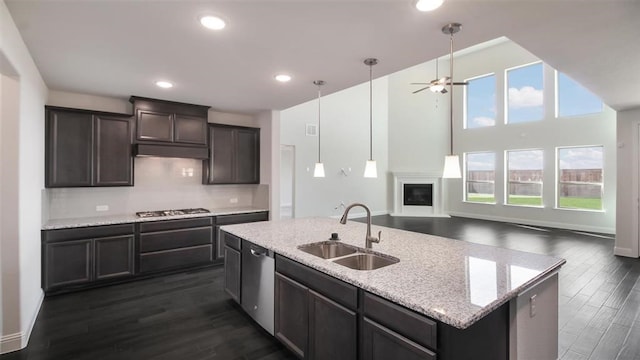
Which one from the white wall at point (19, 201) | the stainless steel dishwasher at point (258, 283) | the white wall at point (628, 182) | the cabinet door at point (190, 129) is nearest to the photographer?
the white wall at point (19, 201)

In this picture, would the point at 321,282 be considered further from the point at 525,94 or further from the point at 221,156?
the point at 525,94

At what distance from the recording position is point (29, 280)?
2.75 metres

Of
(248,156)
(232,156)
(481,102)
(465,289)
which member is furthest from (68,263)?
(481,102)

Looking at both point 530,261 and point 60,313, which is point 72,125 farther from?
point 530,261

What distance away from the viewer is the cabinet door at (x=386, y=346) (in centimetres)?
137

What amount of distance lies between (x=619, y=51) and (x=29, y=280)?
5.71m

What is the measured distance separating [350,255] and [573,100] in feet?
27.4

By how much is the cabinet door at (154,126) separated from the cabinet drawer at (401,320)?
3863 millimetres

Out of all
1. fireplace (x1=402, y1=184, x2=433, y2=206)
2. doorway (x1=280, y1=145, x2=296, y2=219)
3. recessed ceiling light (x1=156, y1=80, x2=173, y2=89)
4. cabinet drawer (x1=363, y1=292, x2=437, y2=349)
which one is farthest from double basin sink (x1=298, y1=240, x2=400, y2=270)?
fireplace (x1=402, y1=184, x2=433, y2=206)

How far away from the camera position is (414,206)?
31.3ft

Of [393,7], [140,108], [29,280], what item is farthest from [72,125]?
[393,7]

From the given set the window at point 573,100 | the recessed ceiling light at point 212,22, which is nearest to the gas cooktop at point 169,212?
the recessed ceiling light at point 212,22

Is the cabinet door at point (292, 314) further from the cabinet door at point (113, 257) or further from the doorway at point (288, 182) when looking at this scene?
the doorway at point (288, 182)

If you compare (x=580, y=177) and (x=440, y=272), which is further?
(x=580, y=177)
